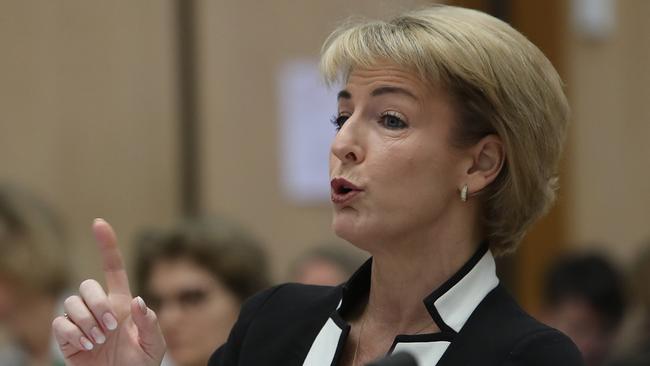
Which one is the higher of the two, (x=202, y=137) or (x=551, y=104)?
(x=551, y=104)

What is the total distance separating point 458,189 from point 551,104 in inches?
8.6

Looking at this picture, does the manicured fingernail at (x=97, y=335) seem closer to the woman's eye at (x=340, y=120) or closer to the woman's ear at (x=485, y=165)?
the woman's eye at (x=340, y=120)

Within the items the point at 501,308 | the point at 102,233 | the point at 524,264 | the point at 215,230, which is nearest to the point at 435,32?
the point at 501,308

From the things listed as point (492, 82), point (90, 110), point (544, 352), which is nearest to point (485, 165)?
point (492, 82)

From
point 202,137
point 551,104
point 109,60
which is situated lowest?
point 202,137

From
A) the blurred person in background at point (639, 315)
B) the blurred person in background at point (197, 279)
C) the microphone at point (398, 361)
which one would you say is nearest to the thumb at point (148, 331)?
the microphone at point (398, 361)

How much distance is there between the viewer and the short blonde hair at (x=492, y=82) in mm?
2338

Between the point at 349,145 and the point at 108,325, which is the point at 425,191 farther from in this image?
the point at 108,325

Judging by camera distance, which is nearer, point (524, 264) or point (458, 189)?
point (458, 189)

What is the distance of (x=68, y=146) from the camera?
611 cm

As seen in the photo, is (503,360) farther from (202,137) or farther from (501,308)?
(202,137)

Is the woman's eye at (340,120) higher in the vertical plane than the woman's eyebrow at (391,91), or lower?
lower

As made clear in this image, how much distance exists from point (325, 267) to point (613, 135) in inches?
130

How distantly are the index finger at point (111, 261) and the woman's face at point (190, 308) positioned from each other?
1863 millimetres
